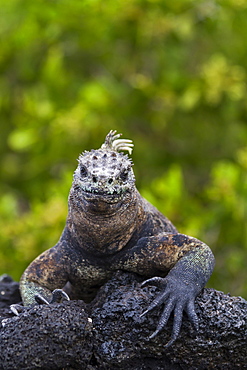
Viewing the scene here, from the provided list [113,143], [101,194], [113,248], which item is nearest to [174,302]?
[113,248]

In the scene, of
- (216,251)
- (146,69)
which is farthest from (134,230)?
(146,69)

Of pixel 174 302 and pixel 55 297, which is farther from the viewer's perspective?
pixel 55 297

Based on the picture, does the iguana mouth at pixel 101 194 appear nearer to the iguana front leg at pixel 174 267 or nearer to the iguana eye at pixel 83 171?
the iguana eye at pixel 83 171

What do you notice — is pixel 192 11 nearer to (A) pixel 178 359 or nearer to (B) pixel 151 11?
(B) pixel 151 11

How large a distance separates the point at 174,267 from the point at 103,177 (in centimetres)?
98

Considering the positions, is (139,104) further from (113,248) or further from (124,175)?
(124,175)

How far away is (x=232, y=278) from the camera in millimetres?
9898

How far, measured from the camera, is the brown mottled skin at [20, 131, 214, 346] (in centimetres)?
440

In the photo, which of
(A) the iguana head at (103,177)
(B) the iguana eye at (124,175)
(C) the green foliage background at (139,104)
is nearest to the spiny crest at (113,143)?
(A) the iguana head at (103,177)

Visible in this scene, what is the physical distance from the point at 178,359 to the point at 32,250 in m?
5.53

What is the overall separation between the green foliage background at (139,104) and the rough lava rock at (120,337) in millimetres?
4513

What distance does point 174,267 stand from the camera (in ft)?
15.6

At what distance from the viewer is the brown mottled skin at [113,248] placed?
4402 mm

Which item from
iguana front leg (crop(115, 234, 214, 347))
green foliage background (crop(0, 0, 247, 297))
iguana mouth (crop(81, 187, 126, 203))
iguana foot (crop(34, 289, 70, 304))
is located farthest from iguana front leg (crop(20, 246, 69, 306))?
green foliage background (crop(0, 0, 247, 297))
